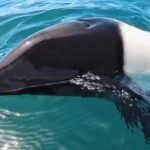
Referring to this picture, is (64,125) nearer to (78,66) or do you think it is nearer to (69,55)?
(78,66)

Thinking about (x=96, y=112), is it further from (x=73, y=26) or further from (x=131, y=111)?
(x=73, y=26)

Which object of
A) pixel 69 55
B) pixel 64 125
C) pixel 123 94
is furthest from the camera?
pixel 64 125

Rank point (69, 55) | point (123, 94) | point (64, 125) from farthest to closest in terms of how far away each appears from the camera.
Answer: point (64, 125), point (123, 94), point (69, 55)

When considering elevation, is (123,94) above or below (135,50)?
below

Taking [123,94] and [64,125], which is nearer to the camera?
[123,94]

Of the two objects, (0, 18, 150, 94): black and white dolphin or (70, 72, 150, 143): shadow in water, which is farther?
(70, 72, 150, 143): shadow in water

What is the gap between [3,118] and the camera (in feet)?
17.1

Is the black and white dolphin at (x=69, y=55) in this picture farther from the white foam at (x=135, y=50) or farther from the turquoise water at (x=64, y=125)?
the turquoise water at (x=64, y=125)

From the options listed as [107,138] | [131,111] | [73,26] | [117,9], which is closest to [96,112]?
[107,138]

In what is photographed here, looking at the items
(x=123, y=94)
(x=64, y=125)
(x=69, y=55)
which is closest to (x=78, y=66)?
(x=69, y=55)

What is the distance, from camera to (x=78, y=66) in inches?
178

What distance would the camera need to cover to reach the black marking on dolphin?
4.39 metres

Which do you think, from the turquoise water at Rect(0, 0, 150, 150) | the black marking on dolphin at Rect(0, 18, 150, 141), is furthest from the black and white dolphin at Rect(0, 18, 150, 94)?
the turquoise water at Rect(0, 0, 150, 150)

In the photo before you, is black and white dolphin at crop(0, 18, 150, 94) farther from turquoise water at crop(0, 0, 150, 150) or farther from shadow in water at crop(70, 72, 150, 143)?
turquoise water at crop(0, 0, 150, 150)
